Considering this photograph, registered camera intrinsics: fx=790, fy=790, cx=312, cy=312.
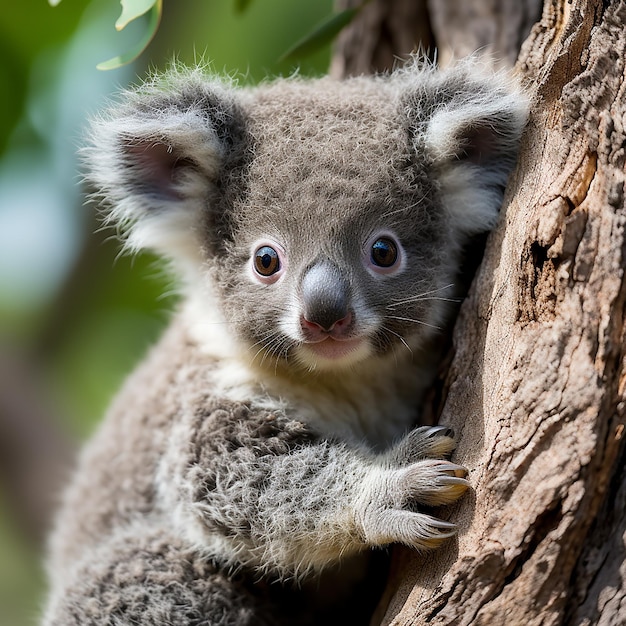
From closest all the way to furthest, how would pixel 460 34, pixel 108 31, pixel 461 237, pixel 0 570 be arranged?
pixel 461 237 → pixel 460 34 → pixel 108 31 → pixel 0 570

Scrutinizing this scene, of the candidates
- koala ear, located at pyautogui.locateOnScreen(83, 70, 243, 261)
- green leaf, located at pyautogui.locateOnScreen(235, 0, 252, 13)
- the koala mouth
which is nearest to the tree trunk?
the koala mouth

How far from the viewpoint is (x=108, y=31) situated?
432 cm

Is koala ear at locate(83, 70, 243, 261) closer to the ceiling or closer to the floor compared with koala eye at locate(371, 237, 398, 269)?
closer to the ceiling

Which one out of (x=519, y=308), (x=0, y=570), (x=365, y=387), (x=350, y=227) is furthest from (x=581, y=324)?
(x=0, y=570)

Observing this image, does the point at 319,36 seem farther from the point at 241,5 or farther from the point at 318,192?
the point at 318,192

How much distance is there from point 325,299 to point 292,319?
0.23 meters

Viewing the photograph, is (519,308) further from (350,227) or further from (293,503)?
(293,503)

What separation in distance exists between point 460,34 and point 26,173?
302cm

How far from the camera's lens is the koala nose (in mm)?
2400

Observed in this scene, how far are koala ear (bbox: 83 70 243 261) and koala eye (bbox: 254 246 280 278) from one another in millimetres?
406

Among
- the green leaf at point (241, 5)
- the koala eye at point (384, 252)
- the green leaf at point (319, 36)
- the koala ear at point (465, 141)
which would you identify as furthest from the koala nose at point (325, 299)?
the green leaf at point (241, 5)

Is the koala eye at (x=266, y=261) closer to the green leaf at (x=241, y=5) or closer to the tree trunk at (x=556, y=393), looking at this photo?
the tree trunk at (x=556, y=393)

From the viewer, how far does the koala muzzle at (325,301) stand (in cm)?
240

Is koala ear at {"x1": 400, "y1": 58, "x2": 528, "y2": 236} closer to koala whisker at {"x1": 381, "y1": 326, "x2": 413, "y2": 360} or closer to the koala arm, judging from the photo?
koala whisker at {"x1": 381, "y1": 326, "x2": 413, "y2": 360}
